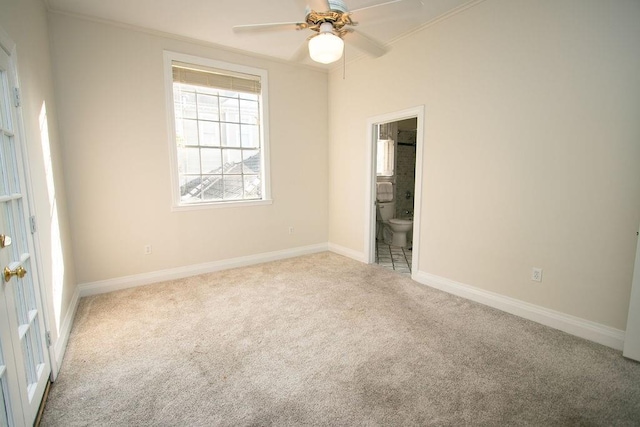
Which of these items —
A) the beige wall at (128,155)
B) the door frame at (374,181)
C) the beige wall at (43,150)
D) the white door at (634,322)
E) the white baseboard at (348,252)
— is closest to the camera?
the beige wall at (43,150)

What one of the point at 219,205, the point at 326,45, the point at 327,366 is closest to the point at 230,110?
the point at 219,205

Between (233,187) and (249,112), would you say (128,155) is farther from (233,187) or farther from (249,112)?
(249,112)

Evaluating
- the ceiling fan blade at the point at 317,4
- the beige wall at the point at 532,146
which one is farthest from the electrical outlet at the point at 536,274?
the ceiling fan blade at the point at 317,4

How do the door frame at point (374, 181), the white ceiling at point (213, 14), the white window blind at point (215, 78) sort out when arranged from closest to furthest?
the white ceiling at point (213, 14) < the door frame at point (374, 181) < the white window blind at point (215, 78)

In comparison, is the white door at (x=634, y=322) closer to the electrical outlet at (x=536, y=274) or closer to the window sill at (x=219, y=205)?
the electrical outlet at (x=536, y=274)

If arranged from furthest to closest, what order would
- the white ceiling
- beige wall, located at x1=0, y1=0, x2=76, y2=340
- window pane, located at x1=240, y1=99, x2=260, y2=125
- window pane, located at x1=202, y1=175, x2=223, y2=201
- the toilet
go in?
1. the toilet
2. window pane, located at x1=240, y1=99, x2=260, y2=125
3. window pane, located at x1=202, y1=175, x2=223, y2=201
4. the white ceiling
5. beige wall, located at x1=0, y1=0, x2=76, y2=340

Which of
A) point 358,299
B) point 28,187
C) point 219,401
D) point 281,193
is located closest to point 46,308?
point 28,187

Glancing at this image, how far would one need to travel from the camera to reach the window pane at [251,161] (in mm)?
4172

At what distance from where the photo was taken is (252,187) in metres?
4.30

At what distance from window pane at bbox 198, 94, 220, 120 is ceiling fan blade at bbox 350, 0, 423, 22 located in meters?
2.56

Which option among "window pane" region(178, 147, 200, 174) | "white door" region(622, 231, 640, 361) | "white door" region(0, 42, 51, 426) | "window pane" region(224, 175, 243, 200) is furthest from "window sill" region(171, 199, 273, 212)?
"white door" region(622, 231, 640, 361)

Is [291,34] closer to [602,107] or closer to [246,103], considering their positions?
[246,103]

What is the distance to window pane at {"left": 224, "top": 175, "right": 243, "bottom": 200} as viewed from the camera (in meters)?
4.09

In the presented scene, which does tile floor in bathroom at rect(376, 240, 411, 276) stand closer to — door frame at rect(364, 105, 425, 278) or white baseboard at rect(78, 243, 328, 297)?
door frame at rect(364, 105, 425, 278)
